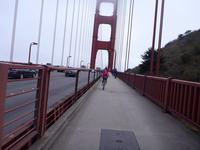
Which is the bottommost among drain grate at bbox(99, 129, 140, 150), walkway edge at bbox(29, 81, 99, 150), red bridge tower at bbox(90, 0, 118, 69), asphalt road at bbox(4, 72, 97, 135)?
drain grate at bbox(99, 129, 140, 150)

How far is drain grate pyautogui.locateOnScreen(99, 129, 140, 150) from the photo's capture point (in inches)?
220

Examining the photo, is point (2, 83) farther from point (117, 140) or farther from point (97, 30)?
point (97, 30)

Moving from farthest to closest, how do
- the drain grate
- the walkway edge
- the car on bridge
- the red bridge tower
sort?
the red bridge tower < the drain grate < the walkway edge < the car on bridge

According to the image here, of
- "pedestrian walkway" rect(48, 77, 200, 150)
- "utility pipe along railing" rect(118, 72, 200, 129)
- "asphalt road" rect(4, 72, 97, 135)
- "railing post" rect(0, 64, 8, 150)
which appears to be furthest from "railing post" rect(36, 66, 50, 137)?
"utility pipe along railing" rect(118, 72, 200, 129)

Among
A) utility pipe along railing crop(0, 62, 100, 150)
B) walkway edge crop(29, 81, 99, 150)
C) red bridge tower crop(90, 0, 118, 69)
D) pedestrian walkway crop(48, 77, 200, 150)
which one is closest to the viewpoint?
utility pipe along railing crop(0, 62, 100, 150)

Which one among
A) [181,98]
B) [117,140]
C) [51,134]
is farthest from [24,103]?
[181,98]

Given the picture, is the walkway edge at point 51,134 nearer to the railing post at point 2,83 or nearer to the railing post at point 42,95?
the railing post at point 42,95

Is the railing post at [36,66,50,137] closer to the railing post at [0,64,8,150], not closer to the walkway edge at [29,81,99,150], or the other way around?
the walkway edge at [29,81,99,150]

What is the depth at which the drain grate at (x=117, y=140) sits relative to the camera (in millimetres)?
5578

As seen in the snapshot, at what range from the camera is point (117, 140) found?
6.07 m

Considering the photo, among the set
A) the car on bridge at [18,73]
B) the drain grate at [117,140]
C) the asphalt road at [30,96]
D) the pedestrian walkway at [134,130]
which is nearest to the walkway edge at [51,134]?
the pedestrian walkway at [134,130]

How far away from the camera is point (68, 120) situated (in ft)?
25.4

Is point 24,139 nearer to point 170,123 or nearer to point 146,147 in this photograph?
point 146,147

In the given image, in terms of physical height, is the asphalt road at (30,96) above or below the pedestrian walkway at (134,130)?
above
